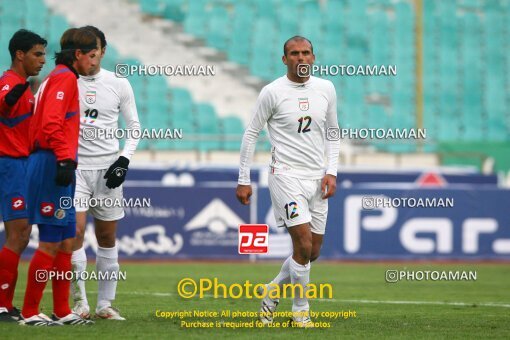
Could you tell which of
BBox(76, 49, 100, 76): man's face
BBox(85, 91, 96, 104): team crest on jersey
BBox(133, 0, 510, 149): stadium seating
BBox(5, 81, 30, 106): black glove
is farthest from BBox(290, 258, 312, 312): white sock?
BBox(133, 0, 510, 149): stadium seating

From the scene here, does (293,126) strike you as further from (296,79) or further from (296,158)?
(296,79)

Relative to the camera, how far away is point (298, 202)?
26.9 feet

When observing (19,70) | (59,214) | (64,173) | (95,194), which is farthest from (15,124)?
(64,173)

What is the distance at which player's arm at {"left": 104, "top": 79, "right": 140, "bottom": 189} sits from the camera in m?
8.45

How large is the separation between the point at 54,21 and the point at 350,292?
1345cm

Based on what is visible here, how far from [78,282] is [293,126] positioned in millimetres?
2481

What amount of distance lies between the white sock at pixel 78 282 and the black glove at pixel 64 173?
1.48 m

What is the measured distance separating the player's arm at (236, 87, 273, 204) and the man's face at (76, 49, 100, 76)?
4.98 feet

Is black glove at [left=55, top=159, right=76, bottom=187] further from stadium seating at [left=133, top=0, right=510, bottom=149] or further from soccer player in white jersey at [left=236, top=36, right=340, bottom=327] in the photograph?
stadium seating at [left=133, top=0, right=510, bottom=149]

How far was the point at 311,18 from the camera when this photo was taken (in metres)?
24.2

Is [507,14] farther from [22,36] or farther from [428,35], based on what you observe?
[22,36]

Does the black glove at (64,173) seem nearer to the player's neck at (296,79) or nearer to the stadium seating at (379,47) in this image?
the player's neck at (296,79)

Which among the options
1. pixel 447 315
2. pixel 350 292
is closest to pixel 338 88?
pixel 350 292

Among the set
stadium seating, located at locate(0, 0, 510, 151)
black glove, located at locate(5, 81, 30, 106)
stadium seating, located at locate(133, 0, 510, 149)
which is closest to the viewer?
black glove, located at locate(5, 81, 30, 106)
